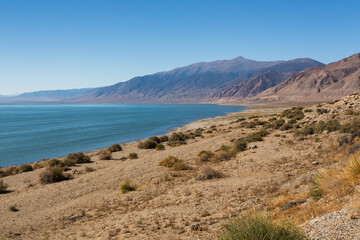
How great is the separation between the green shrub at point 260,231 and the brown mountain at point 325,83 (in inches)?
5143

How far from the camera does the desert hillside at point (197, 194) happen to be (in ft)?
20.7

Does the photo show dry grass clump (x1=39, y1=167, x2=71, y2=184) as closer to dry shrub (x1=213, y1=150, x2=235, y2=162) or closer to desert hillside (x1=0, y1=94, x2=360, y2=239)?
desert hillside (x1=0, y1=94, x2=360, y2=239)

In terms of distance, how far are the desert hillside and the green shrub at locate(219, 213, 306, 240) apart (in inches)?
18.0

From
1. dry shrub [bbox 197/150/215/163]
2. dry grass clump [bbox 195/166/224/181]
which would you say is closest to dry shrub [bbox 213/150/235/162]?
dry shrub [bbox 197/150/215/163]

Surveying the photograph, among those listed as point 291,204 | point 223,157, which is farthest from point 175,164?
point 291,204

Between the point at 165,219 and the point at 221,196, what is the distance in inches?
103

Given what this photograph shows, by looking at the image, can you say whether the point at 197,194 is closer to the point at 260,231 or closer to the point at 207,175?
the point at 207,175

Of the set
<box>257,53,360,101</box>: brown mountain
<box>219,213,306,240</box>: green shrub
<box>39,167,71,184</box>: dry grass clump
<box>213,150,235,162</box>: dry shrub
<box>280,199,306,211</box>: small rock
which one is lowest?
<box>39,167,71,184</box>: dry grass clump

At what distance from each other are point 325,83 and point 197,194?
496ft

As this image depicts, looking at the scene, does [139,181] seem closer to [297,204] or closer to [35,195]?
[35,195]

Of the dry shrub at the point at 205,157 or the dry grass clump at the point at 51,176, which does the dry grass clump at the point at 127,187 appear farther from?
the dry shrub at the point at 205,157

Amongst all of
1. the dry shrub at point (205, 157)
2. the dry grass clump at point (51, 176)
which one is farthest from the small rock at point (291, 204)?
the dry grass clump at point (51, 176)

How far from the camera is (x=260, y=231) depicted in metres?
4.13

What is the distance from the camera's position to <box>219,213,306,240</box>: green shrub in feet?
13.5
